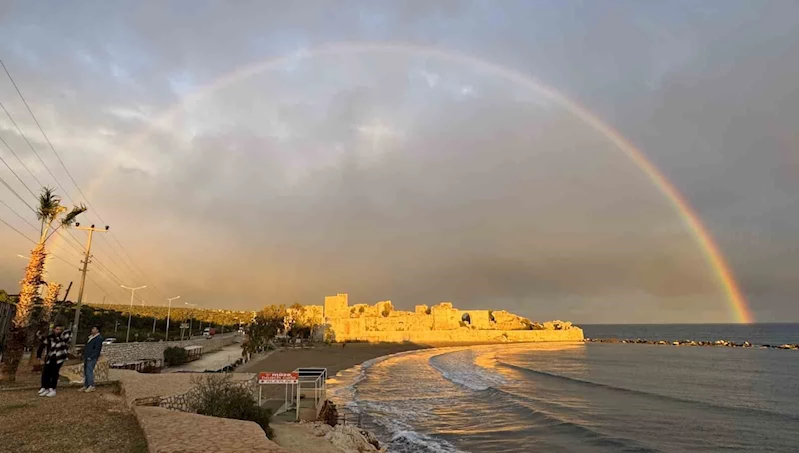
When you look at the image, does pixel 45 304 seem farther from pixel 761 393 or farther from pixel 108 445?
pixel 761 393

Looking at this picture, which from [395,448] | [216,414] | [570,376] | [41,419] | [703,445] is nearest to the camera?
[41,419]

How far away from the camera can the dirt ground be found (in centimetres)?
810

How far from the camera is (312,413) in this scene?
690 inches

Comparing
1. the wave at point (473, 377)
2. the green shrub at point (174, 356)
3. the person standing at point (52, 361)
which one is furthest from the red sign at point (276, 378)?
the green shrub at point (174, 356)

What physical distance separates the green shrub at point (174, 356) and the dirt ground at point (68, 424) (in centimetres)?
2181

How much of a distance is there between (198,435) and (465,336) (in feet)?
360

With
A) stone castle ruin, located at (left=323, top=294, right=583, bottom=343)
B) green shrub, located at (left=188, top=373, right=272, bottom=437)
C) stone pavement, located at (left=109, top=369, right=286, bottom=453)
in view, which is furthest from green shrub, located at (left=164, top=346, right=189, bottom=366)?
stone castle ruin, located at (left=323, top=294, right=583, bottom=343)

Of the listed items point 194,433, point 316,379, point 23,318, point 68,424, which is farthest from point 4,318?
point 194,433

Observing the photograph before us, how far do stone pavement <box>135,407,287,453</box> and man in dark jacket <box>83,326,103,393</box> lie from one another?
13.6 ft

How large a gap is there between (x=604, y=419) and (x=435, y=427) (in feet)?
30.3

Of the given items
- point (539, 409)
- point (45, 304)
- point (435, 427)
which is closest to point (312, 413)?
point (435, 427)

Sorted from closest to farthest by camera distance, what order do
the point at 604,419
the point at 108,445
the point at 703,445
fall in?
the point at 108,445
the point at 703,445
the point at 604,419

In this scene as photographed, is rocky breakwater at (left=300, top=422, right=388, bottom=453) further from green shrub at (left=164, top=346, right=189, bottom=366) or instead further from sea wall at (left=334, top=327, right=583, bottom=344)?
sea wall at (left=334, top=327, right=583, bottom=344)

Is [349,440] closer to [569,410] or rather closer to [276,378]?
[276,378]
